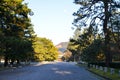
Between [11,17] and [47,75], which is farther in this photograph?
[11,17]

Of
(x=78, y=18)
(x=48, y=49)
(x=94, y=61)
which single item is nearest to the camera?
(x=78, y=18)

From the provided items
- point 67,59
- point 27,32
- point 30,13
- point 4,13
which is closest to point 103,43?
point 4,13

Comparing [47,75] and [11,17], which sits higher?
[11,17]

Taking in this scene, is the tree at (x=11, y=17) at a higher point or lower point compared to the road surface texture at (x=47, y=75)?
higher

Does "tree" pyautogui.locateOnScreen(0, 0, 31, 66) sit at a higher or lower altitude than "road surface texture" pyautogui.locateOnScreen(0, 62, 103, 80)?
higher

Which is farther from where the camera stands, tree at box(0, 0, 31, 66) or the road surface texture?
tree at box(0, 0, 31, 66)

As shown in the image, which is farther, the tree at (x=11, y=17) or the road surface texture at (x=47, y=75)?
the tree at (x=11, y=17)

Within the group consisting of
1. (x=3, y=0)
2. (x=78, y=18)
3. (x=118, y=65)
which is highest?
(x=3, y=0)

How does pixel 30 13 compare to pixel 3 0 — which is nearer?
pixel 3 0

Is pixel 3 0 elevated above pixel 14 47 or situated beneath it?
elevated above

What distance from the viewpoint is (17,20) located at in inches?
2405

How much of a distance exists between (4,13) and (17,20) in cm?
927

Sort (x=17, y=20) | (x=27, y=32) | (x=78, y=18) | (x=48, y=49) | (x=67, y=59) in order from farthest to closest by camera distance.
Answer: (x=67, y=59), (x=48, y=49), (x=27, y=32), (x=17, y=20), (x=78, y=18)

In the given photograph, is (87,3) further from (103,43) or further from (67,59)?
(67,59)
